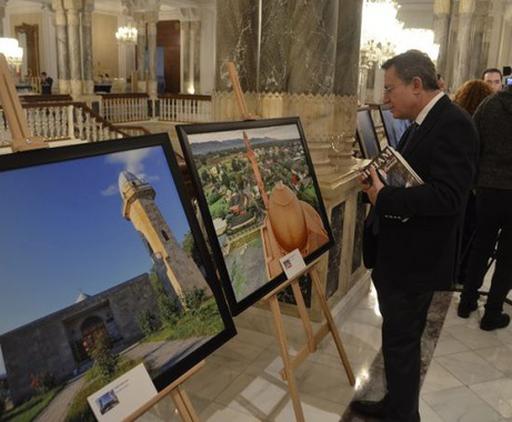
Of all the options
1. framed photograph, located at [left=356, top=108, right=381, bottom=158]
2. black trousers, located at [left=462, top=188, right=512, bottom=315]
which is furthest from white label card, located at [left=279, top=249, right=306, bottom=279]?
framed photograph, located at [left=356, top=108, right=381, bottom=158]

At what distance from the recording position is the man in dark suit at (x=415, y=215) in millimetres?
1957

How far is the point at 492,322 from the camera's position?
3.72m

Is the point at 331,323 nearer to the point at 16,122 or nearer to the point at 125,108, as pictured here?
the point at 16,122

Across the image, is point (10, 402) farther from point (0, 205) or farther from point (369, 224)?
point (369, 224)

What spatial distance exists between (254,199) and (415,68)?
851mm

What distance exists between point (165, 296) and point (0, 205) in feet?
1.84

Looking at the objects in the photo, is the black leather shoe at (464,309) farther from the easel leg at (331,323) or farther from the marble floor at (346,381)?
the easel leg at (331,323)

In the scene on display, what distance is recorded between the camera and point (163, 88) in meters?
22.2

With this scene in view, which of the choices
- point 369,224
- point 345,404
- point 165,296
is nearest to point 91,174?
point 165,296

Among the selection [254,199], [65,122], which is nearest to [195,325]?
[254,199]

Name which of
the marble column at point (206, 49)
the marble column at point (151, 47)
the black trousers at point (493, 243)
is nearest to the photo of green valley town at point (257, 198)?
the black trousers at point (493, 243)

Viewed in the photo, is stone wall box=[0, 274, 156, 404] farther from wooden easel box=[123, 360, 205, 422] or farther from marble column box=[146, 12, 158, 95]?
marble column box=[146, 12, 158, 95]

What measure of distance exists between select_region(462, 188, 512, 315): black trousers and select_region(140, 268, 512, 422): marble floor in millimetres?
299

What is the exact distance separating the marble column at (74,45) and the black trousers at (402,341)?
42.1 feet
